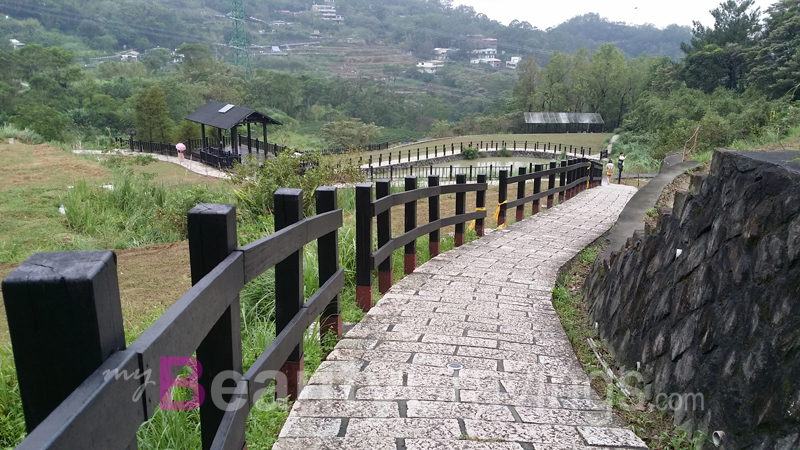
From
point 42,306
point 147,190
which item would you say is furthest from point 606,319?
point 147,190

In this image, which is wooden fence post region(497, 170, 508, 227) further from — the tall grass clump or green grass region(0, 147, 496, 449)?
the tall grass clump

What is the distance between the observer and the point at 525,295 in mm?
6332

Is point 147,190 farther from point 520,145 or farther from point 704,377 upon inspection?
point 520,145

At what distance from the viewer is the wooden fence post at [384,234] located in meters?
5.84

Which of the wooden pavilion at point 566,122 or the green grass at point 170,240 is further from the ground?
the green grass at point 170,240

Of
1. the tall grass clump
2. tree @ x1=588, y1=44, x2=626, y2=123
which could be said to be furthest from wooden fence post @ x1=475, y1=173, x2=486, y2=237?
tree @ x1=588, y1=44, x2=626, y2=123

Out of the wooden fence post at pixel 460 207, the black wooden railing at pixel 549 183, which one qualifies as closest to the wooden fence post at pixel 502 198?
the black wooden railing at pixel 549 183

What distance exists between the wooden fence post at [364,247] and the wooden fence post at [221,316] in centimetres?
288

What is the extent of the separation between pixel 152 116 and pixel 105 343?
53.8 metres

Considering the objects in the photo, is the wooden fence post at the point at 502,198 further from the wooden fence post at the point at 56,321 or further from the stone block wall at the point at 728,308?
the wooden fence post at the point at 56,321

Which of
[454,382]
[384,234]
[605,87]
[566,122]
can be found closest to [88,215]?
[384,234]

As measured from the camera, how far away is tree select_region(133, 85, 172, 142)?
49.9 metres

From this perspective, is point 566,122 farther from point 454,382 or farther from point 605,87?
point 454,382

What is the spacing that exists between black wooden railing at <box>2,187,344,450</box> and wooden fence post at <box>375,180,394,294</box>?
11.5 feet
